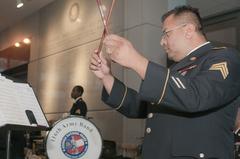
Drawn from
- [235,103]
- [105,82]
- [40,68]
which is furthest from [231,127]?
[40,68]

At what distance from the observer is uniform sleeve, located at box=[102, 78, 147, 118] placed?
195 centimetres

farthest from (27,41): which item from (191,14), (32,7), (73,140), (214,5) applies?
(191,14)

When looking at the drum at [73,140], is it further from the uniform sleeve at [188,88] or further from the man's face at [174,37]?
the uniform sleeve at [188,88]

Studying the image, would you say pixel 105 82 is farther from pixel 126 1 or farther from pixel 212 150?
pixel 126 1

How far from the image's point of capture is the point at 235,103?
5.33 feet

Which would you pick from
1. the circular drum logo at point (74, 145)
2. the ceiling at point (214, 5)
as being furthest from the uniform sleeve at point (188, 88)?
the ceiling at point (214, 5)

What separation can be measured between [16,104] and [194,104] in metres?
0.98

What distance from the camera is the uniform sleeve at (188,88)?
1322 mm

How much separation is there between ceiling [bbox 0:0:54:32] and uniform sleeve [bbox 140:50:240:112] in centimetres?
760

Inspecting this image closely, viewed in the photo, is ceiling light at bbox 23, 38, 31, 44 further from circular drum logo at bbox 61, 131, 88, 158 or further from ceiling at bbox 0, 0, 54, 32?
circular drum logo at bbox 61, 131, 88, 158

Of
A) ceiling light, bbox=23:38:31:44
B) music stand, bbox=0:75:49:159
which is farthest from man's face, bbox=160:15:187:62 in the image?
ceiling light, bbox=23:38:31:44

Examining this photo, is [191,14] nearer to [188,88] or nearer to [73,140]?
[188,88]

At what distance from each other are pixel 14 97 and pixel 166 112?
797 mm

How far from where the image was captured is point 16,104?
6.19ft
